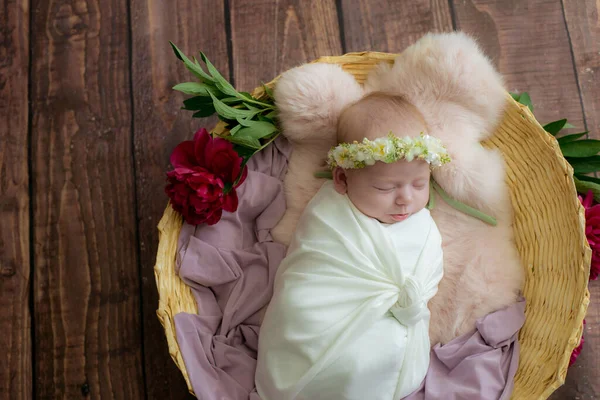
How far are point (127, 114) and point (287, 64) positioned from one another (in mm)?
508

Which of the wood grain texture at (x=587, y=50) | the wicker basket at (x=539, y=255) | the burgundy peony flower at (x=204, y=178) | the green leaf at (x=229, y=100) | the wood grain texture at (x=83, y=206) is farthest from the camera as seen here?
the wood grain texture at (x=587, y=50)

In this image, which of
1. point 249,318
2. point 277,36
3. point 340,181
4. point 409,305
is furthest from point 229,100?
point 409,305

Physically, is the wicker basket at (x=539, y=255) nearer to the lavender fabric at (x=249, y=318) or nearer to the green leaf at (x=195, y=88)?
the lavender fabric at (x=249, y=318)

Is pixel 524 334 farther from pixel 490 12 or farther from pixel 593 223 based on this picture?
pixel 490 12

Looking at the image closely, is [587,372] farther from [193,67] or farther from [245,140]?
[193,67]

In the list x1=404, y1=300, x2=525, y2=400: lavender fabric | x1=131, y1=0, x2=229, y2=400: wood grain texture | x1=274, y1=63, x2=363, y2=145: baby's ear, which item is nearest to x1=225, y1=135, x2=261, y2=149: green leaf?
x1=274, y1=63, x2=363, y2=145: baby's ear

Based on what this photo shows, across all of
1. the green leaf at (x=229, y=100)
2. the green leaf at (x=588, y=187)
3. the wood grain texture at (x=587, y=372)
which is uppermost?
the green leaf at (x=229, y=100)

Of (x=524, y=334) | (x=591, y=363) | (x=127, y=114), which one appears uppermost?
(x=127, y=114)

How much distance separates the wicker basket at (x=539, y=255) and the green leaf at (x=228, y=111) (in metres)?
0.10

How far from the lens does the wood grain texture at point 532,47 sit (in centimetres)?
160

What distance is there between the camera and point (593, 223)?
49.1 inches

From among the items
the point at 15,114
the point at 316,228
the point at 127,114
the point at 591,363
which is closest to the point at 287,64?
the point at 127,114

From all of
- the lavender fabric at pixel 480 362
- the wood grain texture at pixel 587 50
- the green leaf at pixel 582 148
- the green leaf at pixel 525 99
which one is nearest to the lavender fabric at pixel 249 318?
the lavender fabric at pixel 480 362

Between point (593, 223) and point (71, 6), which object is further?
point (71, 6)
